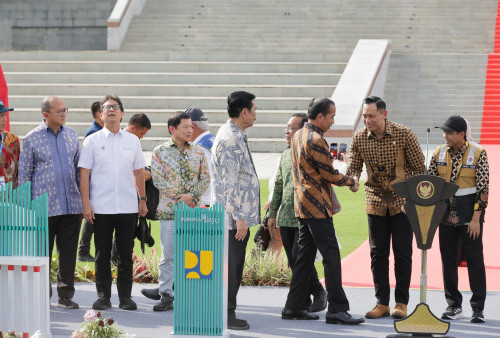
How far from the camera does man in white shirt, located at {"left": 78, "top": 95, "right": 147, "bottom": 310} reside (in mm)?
8359

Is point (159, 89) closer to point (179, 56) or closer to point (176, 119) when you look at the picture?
point (179, 56)

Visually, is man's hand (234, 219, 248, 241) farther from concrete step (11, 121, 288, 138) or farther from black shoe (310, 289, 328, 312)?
concrete step (11, 121, 288, 138)

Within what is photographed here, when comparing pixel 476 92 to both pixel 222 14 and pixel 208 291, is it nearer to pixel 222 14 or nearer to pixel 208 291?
pixel 222 14

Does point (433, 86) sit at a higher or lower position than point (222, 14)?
lower

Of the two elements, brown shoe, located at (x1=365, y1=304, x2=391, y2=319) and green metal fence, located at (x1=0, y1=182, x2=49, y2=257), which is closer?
green metal fence, located at (x1=0, y1=182, x2=49, y2=257)

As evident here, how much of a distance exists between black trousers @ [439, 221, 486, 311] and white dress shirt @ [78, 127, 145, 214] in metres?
2.79

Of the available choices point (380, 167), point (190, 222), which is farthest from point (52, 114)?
point (380, 167)

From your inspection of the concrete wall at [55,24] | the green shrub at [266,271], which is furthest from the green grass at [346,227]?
the concrete wall at [55,24]

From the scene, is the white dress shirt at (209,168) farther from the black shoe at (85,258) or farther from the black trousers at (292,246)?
the black shoe at (85,258)

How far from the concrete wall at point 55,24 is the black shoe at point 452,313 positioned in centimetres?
2623

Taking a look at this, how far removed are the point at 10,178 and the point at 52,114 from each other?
2.41ft

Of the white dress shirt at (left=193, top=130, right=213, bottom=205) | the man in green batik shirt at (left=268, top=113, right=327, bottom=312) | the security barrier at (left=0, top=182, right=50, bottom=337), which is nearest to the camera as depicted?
the security barrier at (left=0, top=182, right=50, bottom=337)

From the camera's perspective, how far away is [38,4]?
33.3 meters

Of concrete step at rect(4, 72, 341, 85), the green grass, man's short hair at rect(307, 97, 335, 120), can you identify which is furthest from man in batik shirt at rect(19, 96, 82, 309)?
concrete step at rect(4, 72, 341, 85)
